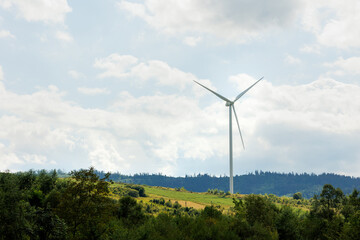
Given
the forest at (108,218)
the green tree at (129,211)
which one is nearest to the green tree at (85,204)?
the forest at (108,218)

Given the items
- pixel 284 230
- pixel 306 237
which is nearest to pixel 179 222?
pixel 284 230

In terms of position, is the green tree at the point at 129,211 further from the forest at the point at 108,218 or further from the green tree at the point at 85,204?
the green tree at the point at 85,204

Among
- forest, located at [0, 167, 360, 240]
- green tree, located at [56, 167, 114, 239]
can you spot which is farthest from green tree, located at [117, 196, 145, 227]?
green tree, located at [56, 167, 114, 239]

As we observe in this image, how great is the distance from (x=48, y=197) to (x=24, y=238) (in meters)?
43.3

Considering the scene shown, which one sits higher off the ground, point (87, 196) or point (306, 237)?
point (87, 196)

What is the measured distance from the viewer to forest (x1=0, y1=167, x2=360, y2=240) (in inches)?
1916

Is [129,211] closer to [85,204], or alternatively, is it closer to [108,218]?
[108,218]

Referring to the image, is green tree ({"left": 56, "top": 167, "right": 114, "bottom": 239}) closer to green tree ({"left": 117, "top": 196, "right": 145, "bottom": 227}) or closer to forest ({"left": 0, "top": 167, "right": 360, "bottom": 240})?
forest ({"left": 0, "top": 167, "right": 360, "bottom": 240})

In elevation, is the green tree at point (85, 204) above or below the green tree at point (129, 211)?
above

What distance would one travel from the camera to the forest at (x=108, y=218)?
4866 cm

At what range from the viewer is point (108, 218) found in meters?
53.3

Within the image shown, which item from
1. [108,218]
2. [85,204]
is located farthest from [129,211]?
[85,204]

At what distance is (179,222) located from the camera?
7888 cm

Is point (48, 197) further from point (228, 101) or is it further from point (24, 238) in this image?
point (228, 101)
